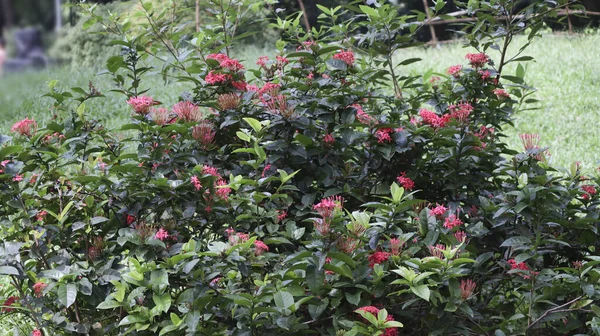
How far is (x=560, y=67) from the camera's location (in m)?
7.29

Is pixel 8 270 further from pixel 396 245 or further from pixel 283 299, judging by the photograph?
Answer: pixel 396 245

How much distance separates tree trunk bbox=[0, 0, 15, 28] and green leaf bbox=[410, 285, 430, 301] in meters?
1.30

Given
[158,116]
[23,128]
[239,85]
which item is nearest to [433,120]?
[239,85]

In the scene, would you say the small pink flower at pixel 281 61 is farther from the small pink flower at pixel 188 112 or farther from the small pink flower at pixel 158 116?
the small pink flower at pixel 158 116

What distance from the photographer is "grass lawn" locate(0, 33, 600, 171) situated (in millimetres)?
5453

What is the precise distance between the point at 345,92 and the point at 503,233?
2.44 ft

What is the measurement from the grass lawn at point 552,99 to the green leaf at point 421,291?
3326 mm

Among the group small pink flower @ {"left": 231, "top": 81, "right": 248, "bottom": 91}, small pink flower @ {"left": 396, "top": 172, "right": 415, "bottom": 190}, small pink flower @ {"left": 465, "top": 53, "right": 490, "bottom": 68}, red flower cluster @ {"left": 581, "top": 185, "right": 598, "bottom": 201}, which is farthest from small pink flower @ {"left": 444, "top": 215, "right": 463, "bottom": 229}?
small pink flower @ {"left": 231, "top": 81, "right": 248, "bottom": 91}

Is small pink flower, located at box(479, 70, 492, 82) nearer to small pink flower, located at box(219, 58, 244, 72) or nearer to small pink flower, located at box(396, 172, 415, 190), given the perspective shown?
small pink flower, located at box(396, 172, 415, 190)

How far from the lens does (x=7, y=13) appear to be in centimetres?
55

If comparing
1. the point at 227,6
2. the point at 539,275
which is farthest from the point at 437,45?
the point at 539,275

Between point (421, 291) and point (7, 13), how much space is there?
1343mm

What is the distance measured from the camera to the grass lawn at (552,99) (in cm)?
545

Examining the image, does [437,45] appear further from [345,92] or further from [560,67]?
[345,92]
